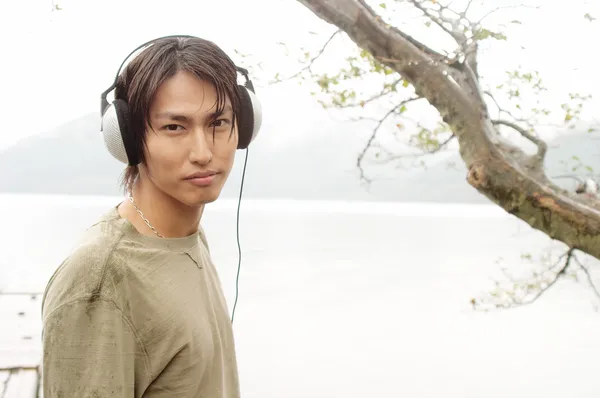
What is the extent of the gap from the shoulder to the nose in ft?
0.65

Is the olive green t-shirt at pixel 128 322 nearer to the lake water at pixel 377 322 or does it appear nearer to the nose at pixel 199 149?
the nose at pixel 199 149

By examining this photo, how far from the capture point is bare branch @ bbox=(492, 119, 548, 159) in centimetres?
250

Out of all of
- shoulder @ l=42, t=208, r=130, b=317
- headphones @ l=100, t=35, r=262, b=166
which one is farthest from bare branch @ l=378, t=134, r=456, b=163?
shoulder @ l=42, t=208, r=130, b=317

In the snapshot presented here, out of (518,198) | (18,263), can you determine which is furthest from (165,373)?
(18,263)

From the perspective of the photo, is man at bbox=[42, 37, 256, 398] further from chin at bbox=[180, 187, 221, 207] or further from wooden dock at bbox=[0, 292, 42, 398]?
wooden dock at bbox=[0, 292, 42, 398]

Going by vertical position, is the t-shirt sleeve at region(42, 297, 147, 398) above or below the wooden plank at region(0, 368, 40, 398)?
above

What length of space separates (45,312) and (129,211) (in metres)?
0.24

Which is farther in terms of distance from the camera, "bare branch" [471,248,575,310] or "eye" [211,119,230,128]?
"bare branch" [471,248,575,310]

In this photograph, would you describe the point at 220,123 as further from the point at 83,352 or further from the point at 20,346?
the point at 20,346

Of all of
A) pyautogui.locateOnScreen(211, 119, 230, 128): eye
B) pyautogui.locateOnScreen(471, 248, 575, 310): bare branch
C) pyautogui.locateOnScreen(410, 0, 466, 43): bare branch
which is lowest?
pyautogui.locateOnScreen(471, 248, 575, 310): bare branch

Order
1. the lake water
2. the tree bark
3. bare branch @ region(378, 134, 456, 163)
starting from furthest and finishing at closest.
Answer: the lake water < bare branch @ region(378, 134, 456, 163) < the tree bark

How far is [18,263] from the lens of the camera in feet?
86.5

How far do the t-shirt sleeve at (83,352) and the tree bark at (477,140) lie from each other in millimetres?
1792

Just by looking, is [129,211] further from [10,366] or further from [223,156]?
[10,366]
